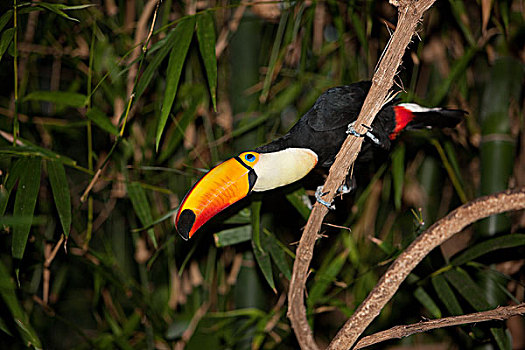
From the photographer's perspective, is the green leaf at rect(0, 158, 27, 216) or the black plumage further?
the black plumage

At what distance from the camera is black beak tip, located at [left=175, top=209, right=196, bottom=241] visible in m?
0.97

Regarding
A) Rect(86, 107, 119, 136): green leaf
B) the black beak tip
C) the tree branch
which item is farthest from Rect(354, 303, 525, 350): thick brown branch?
Rect(86, 107, 119, 136): green leaf

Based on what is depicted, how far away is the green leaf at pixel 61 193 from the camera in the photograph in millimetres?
1047

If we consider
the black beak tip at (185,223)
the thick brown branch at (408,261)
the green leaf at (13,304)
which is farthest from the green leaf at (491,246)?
the green leaf at (13,304)

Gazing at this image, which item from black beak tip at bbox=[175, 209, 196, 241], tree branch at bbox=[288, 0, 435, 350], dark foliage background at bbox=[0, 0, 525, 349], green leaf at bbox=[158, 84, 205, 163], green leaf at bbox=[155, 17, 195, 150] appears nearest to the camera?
tree branch at bbox=[288, 0, 435, 350]

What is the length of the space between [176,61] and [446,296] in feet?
2.61

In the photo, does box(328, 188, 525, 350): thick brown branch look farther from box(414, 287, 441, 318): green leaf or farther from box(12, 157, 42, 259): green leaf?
box(12, 157, 42, 259): green leaf

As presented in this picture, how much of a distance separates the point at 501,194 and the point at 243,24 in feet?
2.94

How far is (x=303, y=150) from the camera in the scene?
1.15 m

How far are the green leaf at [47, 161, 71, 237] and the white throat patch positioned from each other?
39 centimetres

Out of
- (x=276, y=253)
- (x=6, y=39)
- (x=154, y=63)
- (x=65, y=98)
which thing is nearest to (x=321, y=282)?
(x=276, y=253)

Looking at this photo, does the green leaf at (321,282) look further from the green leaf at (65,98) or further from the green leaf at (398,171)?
the green leaf at (65,98)

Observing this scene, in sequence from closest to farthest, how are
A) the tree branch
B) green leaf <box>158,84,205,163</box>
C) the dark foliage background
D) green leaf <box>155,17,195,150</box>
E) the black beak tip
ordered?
the tree branch, the black beak tip, green leaf <box>155,17,195,150</box>, the dark foliage background, green leaf <box>158,84,205,163</box>

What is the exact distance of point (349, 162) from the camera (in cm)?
90
